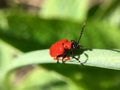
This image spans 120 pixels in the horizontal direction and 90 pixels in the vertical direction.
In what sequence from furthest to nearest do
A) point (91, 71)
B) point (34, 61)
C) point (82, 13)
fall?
point (82, 13), point (91, 71), point (34, 61)

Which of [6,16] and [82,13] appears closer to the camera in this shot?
[6,16]

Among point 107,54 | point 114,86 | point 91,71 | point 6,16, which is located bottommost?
point 114,86

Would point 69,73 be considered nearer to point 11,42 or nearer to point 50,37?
point 50,37

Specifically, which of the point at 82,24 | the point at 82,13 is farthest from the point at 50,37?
the point at 82,13

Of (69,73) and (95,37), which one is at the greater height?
→ (95,37)

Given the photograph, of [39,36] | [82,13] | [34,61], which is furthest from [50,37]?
[82,13]

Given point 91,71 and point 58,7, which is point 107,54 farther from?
point 58,7

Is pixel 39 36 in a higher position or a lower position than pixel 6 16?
lower

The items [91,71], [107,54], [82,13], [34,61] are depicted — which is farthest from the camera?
[82,13]

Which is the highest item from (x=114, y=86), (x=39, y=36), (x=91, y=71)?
(x=39, y=36)
